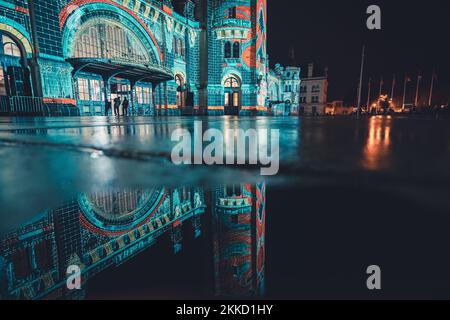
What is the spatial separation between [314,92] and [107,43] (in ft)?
185

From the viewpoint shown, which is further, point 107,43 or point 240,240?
point 107,43

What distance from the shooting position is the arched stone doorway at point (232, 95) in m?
29.4

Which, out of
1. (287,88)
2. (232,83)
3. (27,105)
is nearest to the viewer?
(27,105)

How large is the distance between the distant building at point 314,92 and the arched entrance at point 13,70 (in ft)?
202

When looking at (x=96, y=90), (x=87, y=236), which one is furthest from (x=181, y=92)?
(x=87, y=236)

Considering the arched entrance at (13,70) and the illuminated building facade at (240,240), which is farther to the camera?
the arched entrance at (13,70)

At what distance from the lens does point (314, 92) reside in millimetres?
64375

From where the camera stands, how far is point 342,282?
716 millimetres

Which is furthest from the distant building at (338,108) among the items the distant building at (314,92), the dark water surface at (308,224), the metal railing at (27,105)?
the dark water surface at (308,224)

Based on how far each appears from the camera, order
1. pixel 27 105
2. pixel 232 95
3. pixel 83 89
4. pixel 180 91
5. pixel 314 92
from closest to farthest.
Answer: pixel 27 105, pixel 83 89, pixel 180 91, pixel 232 95, pixel 314 92

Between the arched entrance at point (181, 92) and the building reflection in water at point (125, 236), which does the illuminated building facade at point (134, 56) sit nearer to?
the arched entrance at point (181, 92)

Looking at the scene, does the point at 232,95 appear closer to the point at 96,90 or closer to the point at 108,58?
the point at 96,90
